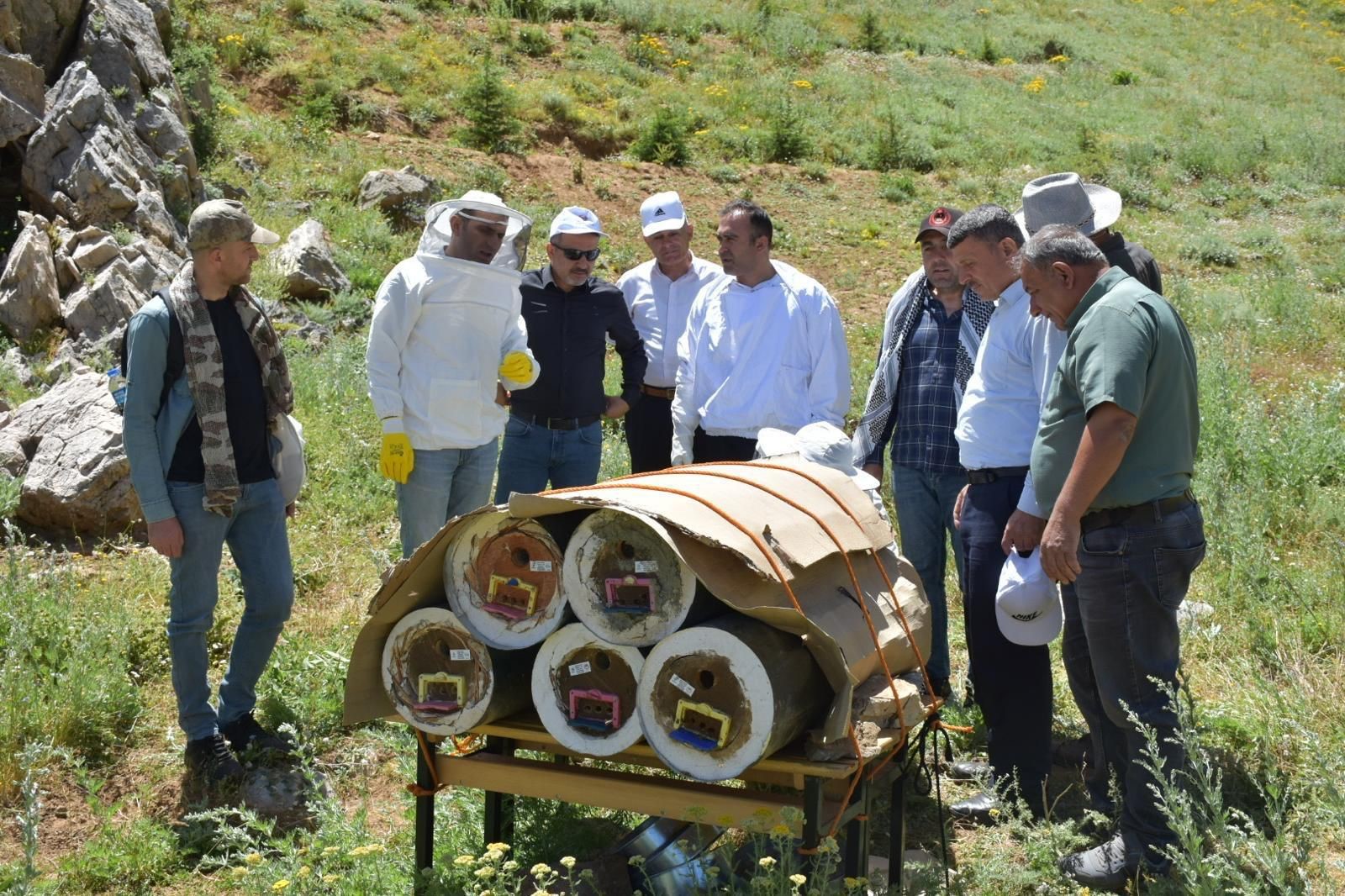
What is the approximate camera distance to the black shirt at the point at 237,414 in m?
4.26

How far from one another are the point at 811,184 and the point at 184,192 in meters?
10.4

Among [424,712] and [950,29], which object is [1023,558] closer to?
[424,712]

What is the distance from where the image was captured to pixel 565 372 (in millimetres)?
5652

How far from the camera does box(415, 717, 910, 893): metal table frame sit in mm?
3090

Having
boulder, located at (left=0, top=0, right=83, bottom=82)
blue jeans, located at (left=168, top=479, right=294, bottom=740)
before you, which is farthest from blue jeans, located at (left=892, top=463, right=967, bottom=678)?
boulder, located at (left=0, top=0, right=83, bottom=82)

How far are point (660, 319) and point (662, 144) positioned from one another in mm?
12995

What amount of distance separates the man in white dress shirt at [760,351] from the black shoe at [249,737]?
83.1 inches

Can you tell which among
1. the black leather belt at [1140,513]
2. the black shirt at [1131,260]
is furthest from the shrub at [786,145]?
the black leather belt at [1140,513]

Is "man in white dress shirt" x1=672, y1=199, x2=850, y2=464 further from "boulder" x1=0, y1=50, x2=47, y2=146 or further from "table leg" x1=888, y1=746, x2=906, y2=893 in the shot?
"boulder" x1=0, y1=50, x2=47, y2=146

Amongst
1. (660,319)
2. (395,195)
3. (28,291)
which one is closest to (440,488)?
(660,319)

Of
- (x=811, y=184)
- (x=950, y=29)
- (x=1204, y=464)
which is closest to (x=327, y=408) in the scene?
(x=1204, y=464)

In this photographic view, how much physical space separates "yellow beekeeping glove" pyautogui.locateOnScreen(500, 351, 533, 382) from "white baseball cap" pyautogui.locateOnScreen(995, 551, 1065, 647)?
2.30 m

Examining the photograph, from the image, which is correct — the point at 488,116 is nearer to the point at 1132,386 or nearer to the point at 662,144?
the point at 662,144

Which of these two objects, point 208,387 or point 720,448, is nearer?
point 208,387
